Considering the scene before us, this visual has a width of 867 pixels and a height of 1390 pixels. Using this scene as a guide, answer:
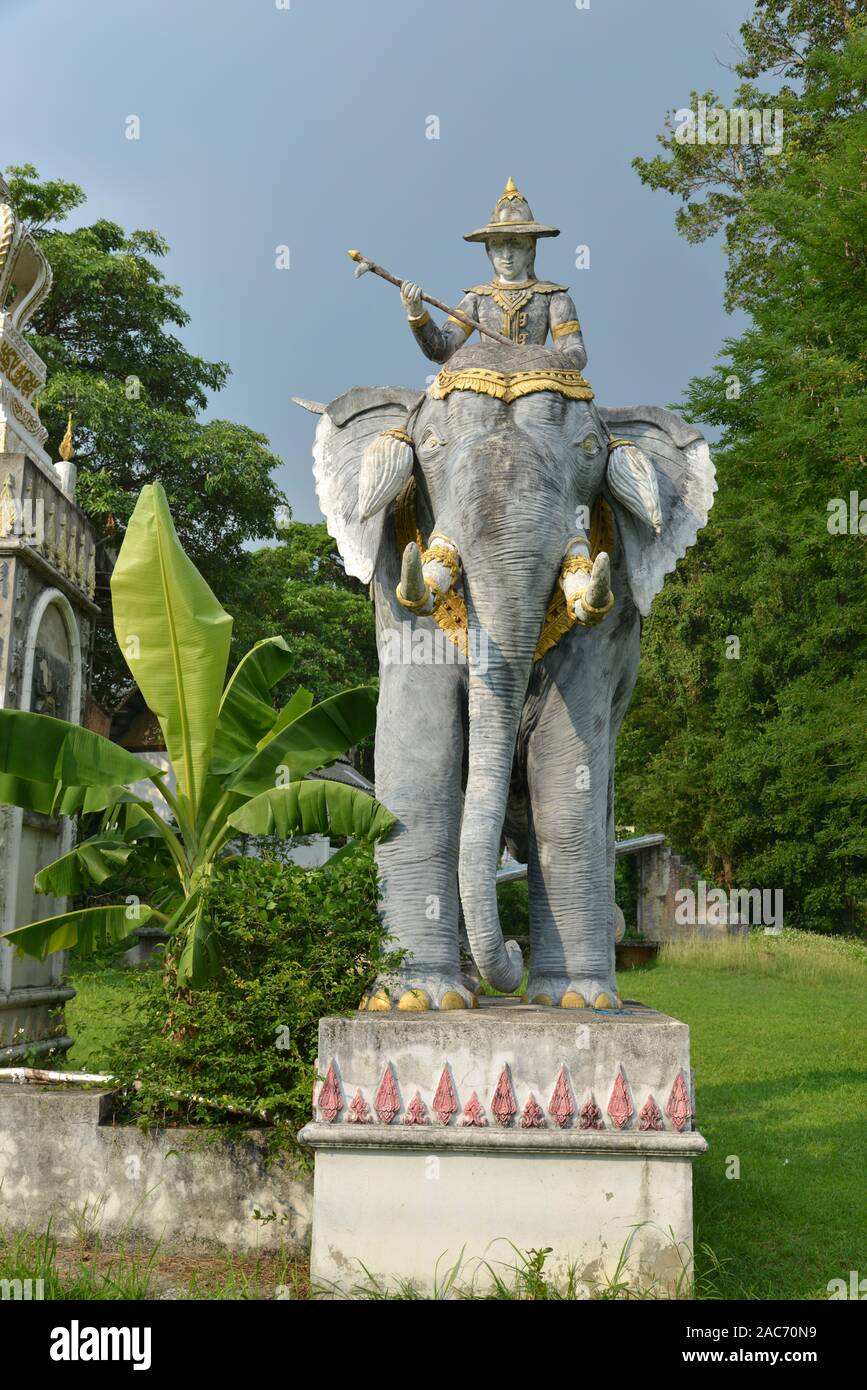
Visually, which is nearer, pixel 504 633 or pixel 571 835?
pixel 504 633

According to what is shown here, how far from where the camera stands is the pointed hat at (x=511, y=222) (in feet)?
20.0

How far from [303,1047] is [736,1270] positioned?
6.47ft

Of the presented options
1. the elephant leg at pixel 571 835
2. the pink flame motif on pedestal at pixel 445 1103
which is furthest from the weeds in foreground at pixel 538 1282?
the elephant leg at pixel 571 835

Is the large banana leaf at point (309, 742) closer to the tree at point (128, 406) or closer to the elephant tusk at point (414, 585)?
the elephant tusk at point (414, 585)

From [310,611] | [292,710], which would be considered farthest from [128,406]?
[292,710]

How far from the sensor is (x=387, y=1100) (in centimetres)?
459

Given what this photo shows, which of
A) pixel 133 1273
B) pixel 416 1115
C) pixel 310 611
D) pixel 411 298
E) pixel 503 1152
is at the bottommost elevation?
pixel 133 1273

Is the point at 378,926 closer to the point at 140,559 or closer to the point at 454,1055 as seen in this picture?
the point at 454,1055

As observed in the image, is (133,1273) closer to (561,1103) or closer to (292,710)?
(561,1103)

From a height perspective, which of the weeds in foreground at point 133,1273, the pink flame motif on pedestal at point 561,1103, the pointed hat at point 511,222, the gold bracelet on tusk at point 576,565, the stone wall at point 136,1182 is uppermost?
the pointed hat at point 511,222

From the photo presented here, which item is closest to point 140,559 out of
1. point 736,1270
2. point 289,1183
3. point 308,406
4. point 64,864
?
point 308,406

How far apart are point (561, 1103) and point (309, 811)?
Answer: 219cm

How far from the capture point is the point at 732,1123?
8594 millimetres

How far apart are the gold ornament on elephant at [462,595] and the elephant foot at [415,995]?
1374 mm
